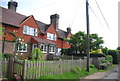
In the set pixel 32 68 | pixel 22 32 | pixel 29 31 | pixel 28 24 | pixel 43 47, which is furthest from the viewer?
pixel 43 47

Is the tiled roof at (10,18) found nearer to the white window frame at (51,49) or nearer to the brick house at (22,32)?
the brick house at (22,32)

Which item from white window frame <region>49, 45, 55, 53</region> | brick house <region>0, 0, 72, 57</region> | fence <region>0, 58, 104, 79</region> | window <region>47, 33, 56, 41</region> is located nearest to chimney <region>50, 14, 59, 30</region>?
window <region>47, 33, 56, 41</region>

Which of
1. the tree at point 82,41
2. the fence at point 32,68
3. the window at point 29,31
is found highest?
the window at point 29,31

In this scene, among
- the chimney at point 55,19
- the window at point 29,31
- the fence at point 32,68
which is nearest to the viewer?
the fence at point 32,68

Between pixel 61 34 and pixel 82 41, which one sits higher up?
pixel 61 34

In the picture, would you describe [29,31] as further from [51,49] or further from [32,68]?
[32,68]

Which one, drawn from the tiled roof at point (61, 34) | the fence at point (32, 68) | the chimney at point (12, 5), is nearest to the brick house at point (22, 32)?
the chimney at point (12, 5)

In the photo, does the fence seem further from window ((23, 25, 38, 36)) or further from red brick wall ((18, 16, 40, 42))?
window ((23, 25, 38, 36))

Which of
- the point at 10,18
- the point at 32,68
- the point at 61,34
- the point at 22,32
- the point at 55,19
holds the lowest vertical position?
the point at 32,68

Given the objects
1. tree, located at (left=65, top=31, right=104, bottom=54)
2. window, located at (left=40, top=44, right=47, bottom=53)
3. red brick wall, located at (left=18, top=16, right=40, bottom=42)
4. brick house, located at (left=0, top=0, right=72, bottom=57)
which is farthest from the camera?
tree, located at (left=65, top=31, right=104, bottom=54)

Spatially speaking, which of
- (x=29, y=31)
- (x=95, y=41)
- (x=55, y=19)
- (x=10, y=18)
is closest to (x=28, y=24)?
(x=29, y=31)

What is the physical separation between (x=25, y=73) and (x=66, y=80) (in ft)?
9.36

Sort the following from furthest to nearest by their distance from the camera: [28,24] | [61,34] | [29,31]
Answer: [61,34] → [29,31] → [28,24]

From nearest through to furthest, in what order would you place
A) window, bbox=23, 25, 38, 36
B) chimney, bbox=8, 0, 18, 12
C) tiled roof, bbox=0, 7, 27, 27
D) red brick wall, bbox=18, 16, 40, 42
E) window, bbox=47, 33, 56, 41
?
tiled roof, bbox=0, 7, 27, 27
red brick wall, bbox=18, 16, 40, 42
window, bbox=23, 25, 38, 36
chimney, bbox=8, 0, 18, 12
window, bbox=47, 33, 56, 41
